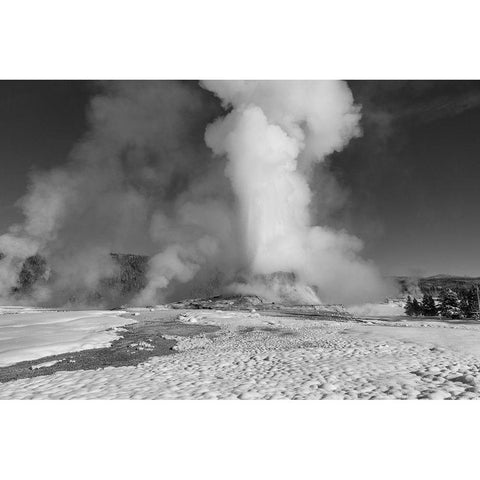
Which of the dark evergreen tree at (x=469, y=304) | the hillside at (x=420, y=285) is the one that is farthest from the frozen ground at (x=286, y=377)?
the hillside at (x=420, y=285)

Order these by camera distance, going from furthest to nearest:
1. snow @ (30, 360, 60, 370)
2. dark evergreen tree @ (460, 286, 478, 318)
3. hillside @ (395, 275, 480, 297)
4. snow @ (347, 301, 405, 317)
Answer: hillside @ (395, 275, 480, 297)
snow @ (347, 301, 405, 317)
dark evergreen tree @ (460, 286, 478, 318)
snow @ (30, 360, 60, 370)

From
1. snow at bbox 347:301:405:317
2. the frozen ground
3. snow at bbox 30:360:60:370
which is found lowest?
snow at bbox 347:301:405:317

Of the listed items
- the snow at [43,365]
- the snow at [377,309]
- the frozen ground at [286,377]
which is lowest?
the snow at [377,309]

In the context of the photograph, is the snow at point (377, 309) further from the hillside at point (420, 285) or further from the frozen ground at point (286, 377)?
the frozen ground at point (286, 377)

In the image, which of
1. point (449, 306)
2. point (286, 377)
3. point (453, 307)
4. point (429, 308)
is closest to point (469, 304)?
point (453, 307)

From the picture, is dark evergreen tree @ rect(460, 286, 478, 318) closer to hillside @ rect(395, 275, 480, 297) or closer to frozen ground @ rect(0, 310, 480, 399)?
frozen ground @ rect(0, 310, 480, 399)

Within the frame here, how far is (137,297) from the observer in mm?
104500

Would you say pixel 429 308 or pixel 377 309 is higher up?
pixel 429 308

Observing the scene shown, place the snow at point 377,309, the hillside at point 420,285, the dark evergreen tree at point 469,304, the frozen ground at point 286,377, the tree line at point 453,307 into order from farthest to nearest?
the hillside at point 420,285 < the snow at point 377,309 < the dark evergreen tree at point 469,304 < the tree line at point 453,307 < the frozen ground at point 286,377

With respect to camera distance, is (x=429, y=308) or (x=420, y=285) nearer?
(x=429, y=308)

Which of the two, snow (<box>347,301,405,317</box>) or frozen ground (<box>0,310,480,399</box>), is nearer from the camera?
frozen ground (<box>0,310,480,399</box>)

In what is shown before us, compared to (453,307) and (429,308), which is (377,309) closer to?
(429,308)

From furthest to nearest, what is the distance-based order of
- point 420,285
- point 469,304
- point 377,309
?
1. point 420,285
2. point 377,309
3. point 469,304

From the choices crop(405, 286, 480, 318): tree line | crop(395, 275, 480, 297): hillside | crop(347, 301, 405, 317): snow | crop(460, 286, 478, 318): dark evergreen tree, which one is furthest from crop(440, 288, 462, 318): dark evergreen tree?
crop(395, 275, 480, 297): hillside
